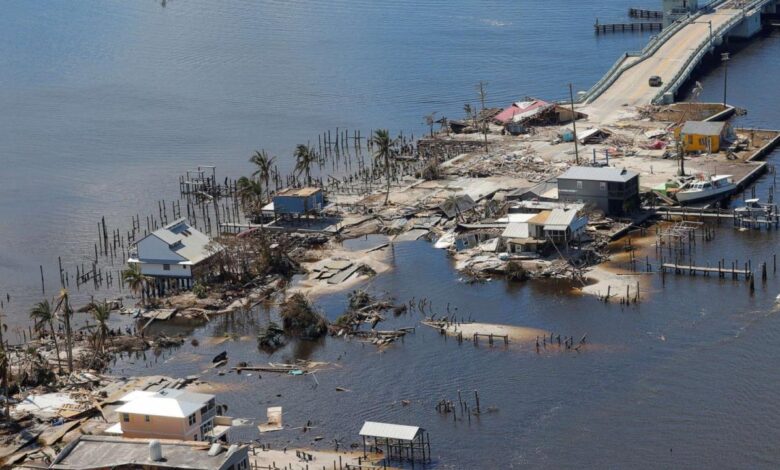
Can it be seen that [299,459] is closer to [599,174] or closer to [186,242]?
[186,242]

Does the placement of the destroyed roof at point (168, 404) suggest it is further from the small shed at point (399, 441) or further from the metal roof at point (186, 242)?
the metal roof at point (186, 242)

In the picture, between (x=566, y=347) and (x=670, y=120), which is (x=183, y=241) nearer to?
(x=566, y=347)

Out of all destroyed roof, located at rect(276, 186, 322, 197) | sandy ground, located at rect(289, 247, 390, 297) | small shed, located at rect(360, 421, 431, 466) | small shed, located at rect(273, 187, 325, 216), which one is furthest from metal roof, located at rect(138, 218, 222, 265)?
small shed, located at rect(360, 421, 431, 466)

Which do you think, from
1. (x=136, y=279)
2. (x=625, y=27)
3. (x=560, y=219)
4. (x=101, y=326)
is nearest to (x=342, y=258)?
(x=560, y=219)

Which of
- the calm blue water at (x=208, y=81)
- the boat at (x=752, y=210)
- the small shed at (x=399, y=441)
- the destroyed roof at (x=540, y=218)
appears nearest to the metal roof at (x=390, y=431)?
the small shed at (x=399, y=441)

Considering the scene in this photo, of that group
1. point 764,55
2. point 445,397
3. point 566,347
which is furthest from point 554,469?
point 764,55
